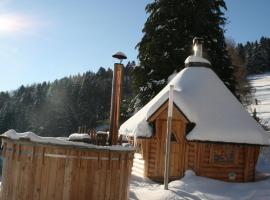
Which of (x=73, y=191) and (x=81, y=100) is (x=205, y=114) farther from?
(x=81, y=100)

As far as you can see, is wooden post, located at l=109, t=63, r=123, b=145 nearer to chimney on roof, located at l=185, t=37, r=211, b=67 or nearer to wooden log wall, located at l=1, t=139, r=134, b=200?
wooden log wall, located at l=1, t=139, r=134, b=200

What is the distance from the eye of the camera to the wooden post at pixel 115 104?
1189 cm

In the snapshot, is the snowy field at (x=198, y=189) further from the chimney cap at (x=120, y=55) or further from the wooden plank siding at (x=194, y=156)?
the chimney cap at (x=120, y=55)

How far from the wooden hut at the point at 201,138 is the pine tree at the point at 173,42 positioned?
752 cm

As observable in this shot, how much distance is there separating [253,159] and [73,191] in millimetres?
10222

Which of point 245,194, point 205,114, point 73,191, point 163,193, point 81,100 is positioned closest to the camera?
point 73,191

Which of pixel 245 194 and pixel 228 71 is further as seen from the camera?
pixel 228 71

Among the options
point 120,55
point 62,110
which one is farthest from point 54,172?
point 62,110

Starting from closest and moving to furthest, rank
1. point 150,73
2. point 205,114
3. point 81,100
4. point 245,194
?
point 245,194
point 205,114
point 150,73
point 81,100

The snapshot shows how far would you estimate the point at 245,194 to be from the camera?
46.0 feet

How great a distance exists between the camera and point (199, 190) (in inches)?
557

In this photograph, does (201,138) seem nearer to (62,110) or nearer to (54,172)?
(54,172)

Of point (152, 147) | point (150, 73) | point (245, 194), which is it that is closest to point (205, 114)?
point (152, 147)

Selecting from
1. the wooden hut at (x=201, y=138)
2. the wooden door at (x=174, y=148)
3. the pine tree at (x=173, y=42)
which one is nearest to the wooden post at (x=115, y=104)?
the wooden hut at (x=201, y=138)
